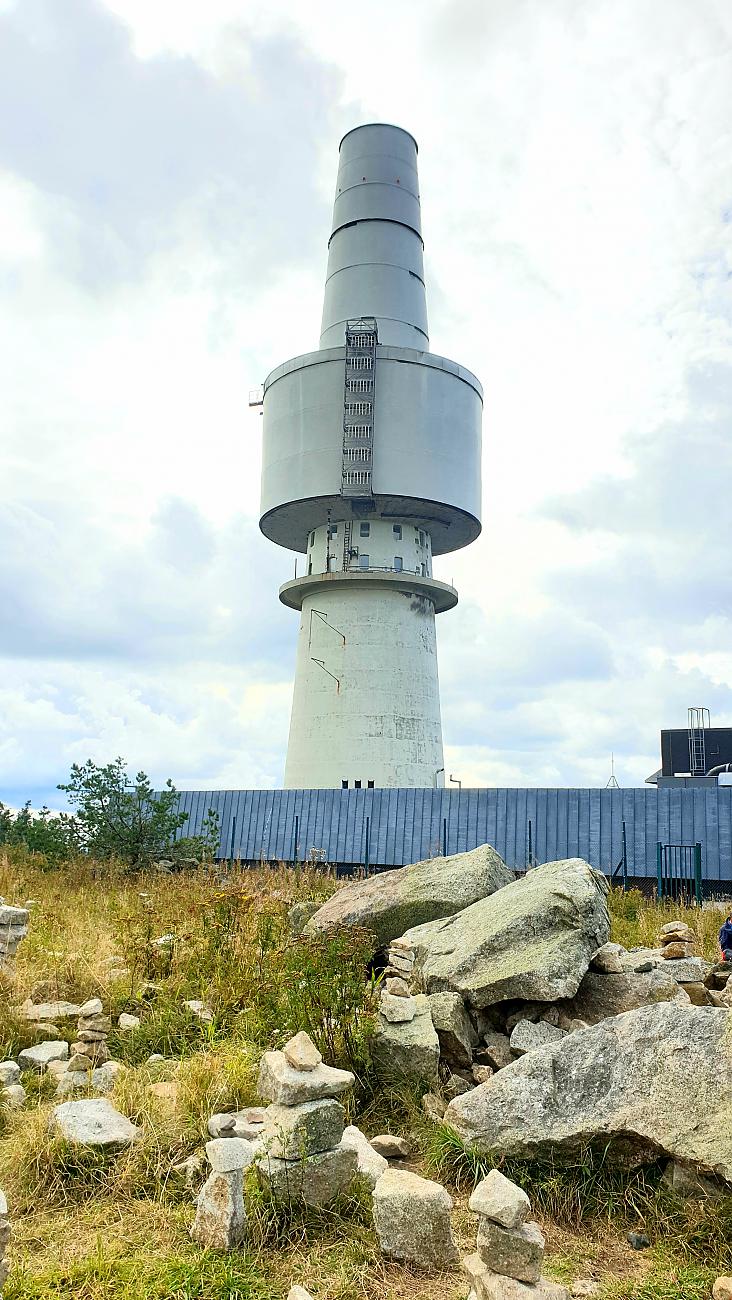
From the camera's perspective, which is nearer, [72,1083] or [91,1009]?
[72,1083]

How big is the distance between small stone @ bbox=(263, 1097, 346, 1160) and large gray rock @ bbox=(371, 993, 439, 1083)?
1319mm

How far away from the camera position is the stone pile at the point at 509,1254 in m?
3.71

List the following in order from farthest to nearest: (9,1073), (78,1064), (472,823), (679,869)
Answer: (472,823), (679,869), (78,1064), (9,1073)

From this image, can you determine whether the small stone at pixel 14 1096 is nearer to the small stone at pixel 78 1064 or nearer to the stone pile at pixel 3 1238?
the small stone at pixel 78 1064

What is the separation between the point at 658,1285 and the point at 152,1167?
8.60 ft

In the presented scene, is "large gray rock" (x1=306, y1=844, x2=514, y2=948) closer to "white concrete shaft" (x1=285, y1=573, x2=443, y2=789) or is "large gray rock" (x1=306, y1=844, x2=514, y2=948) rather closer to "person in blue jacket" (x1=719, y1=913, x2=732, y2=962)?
"person in blue jacket" (x1=719, y1=913, x2=732, y2=962)

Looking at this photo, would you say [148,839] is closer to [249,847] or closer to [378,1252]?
[249,847]

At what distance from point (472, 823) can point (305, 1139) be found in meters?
15.8

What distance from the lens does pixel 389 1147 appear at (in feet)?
17.1

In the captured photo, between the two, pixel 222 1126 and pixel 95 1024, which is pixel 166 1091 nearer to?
pixel 222 1126

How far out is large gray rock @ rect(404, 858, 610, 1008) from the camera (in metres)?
6.23

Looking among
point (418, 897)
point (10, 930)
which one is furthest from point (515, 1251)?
point (10, 930)

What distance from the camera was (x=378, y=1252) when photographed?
167 inches

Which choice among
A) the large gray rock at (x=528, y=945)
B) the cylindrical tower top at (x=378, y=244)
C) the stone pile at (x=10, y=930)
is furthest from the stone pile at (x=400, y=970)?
the cylindrical tower top at (x=378, y=244)
